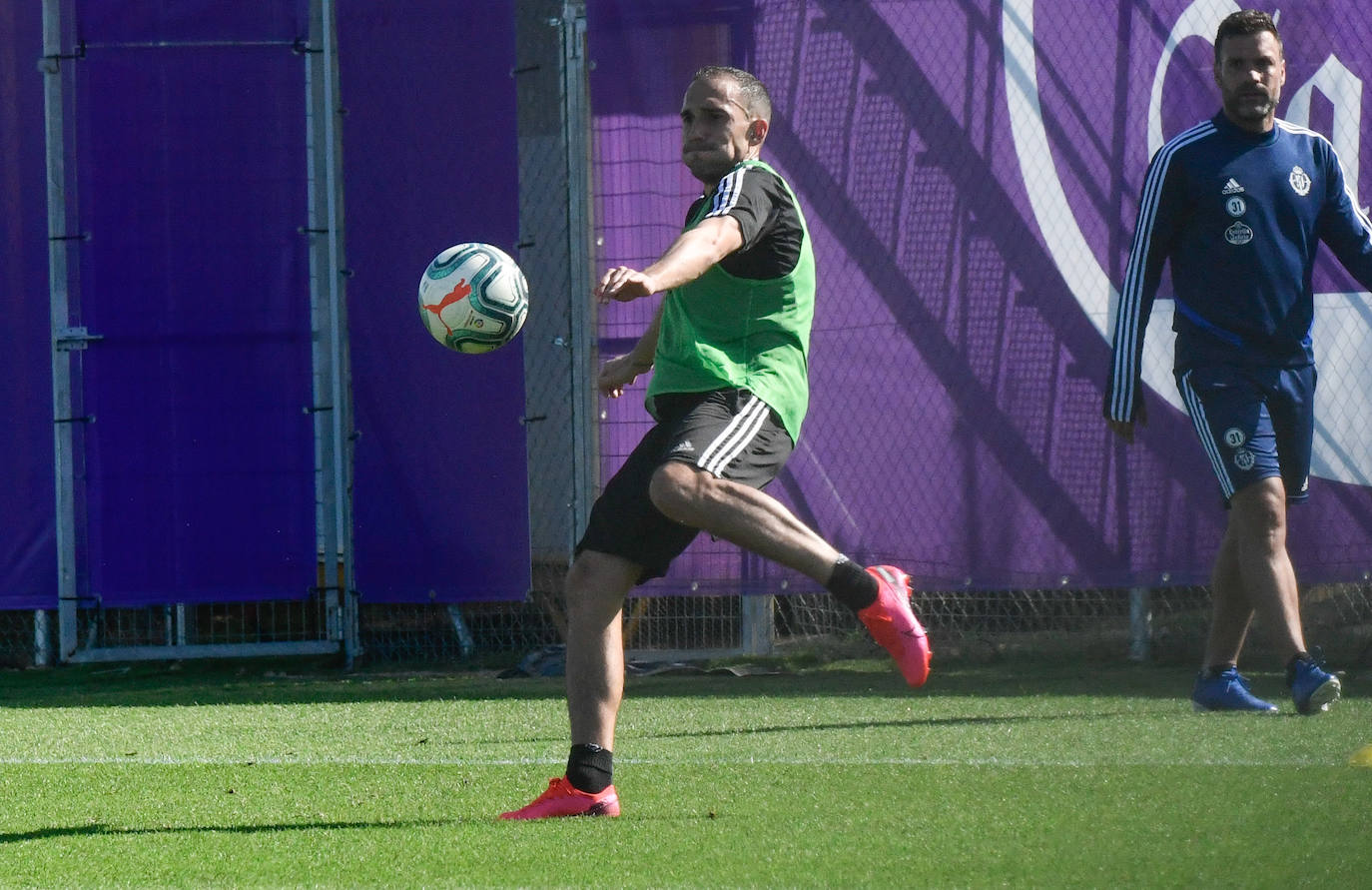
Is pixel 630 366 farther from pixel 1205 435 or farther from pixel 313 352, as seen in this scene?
pixel 313 352

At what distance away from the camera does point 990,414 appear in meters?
8.55

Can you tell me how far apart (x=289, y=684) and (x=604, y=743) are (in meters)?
4.76

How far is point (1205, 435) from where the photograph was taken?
Answer: 6195 millimetres

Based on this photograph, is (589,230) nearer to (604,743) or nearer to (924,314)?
(924,314)

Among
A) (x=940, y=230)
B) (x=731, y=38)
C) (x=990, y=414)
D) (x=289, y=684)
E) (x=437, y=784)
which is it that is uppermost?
(x=731, y=38)

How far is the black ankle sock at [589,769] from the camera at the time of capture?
440cm

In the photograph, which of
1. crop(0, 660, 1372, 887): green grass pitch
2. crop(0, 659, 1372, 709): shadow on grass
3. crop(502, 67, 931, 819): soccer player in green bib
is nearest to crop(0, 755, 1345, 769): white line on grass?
crop(0, 660, 1372, 887): green grass pitch

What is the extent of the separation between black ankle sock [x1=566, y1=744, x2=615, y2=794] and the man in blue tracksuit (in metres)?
2.65

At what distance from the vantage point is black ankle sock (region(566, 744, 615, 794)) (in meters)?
4.40

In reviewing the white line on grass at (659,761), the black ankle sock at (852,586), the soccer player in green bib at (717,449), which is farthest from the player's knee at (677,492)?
→ the white line on grass at (659,761)

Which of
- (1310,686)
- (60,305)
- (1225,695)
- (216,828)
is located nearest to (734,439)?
(216,828)

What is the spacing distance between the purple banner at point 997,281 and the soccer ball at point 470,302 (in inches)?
143

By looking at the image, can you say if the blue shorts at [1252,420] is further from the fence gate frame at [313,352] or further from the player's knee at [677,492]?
the fence gate frame at [313,352]

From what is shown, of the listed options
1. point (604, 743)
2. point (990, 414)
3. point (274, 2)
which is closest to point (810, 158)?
point (990, 414)
